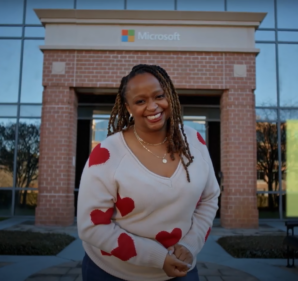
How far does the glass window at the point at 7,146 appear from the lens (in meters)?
9.66

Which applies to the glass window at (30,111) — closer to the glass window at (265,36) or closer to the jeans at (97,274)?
the glass window at (265,36)

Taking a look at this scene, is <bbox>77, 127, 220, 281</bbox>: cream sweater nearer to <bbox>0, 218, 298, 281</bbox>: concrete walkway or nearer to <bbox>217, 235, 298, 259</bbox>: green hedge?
<bbox>0, 218, 298, 281</bbox>: concrete walkway

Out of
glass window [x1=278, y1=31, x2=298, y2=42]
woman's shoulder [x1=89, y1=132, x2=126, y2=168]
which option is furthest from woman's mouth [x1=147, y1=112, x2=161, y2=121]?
glass window [x1=278, y1=31, x2=298, y2=42]

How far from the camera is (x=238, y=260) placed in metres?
4.62

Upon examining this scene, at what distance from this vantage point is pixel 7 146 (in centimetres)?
978

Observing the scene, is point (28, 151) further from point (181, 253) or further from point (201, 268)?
point (181, 253)

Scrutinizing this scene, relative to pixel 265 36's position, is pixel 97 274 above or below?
below

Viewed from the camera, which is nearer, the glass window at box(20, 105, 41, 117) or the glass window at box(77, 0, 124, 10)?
the glass window at box(20, 105, 41, 117)

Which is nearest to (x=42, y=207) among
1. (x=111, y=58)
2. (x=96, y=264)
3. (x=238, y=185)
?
(x=111, y=58)

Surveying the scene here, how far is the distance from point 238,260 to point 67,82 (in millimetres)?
5456

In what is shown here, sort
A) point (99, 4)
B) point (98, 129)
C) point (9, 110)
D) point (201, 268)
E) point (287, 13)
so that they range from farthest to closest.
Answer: point (99, 4) < point (287, 13) < point (9, 110) < point (98, 129) < point (201, 268)

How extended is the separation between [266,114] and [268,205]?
2.60 metres

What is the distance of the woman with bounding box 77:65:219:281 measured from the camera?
134 centimetres

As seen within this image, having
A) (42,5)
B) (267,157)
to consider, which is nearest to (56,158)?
(42,5)
